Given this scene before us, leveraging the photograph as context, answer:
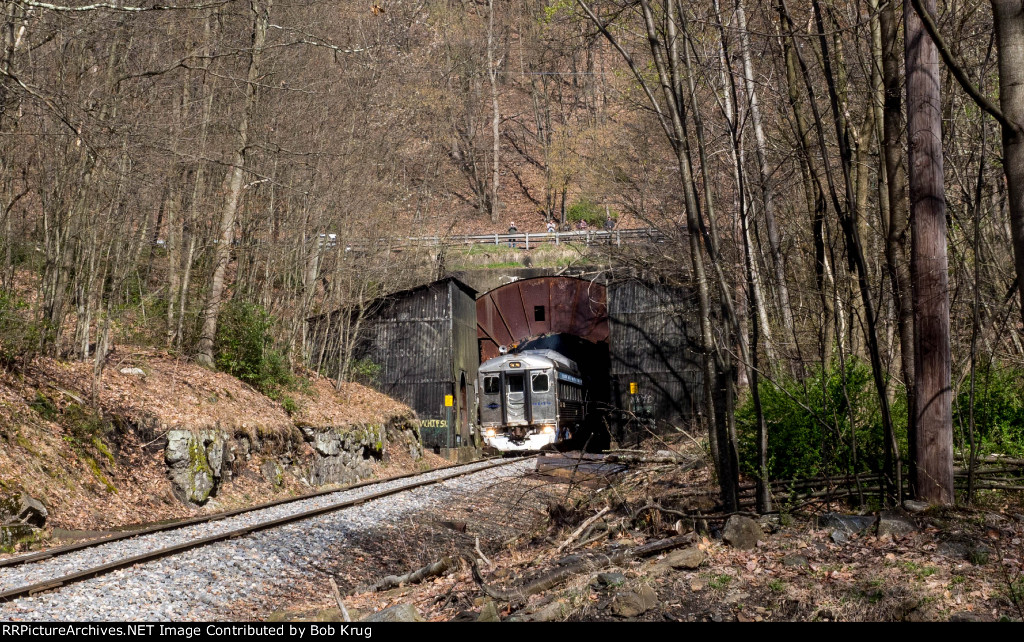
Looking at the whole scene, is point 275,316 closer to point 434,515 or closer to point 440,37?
point 434,515

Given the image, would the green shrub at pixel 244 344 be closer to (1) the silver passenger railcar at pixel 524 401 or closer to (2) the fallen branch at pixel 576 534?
(1) the silver passenger railcar at pixel 524 401

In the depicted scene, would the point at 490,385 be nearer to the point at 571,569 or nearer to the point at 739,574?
the point at 571,569

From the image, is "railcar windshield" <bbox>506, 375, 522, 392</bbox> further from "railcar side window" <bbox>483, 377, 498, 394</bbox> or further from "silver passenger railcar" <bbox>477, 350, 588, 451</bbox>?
"railcar side window" <bbox>483, 377, 498, 394</bbox>

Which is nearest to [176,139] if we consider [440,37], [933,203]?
[933,203]

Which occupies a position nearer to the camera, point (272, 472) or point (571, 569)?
point (571, 569)

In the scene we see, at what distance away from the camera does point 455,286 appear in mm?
29875

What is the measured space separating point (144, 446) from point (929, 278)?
1248 centimetres

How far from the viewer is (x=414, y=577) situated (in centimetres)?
811

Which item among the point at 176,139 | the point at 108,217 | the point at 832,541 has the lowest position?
A: the point at 832,541

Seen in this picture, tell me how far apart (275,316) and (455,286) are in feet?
28.5

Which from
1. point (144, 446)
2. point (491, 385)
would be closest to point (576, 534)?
point (144, 446)

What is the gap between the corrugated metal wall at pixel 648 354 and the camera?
93.1 ft

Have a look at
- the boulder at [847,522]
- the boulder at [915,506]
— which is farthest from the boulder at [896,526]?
the boulder at [915,506]

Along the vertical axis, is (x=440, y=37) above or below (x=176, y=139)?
above
